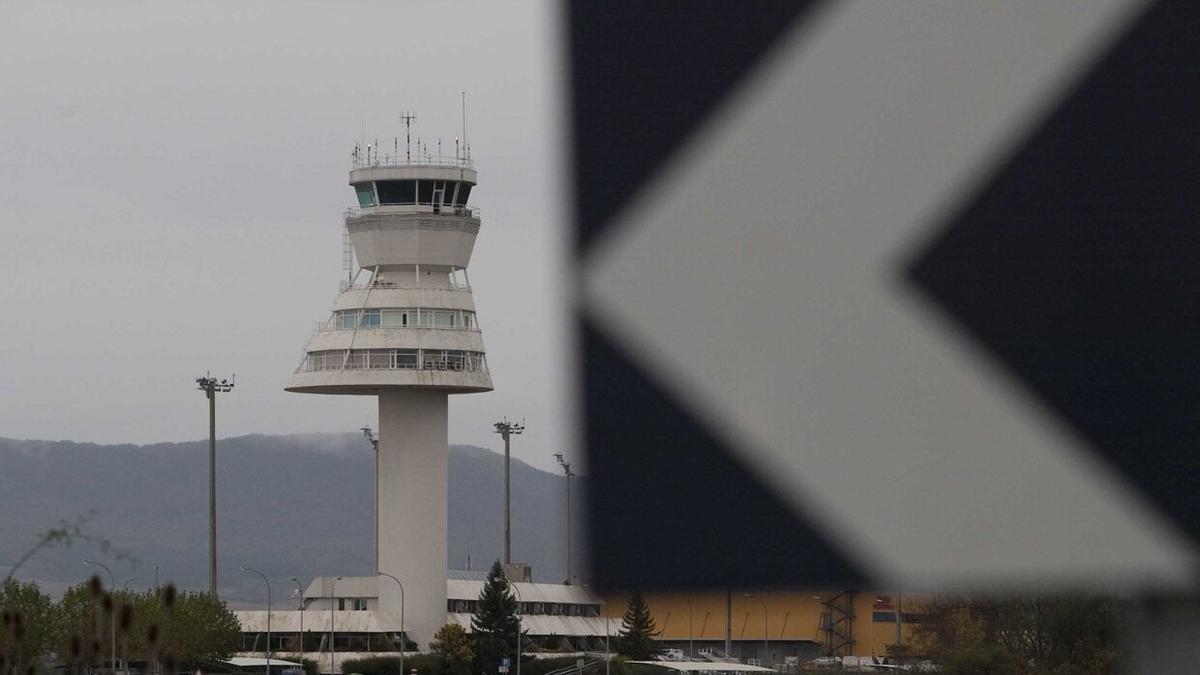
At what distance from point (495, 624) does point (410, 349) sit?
14391 mm

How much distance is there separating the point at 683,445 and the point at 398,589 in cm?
8834

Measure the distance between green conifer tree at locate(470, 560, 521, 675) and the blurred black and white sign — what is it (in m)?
86.8

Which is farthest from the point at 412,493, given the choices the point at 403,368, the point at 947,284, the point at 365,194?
the point at 947,284

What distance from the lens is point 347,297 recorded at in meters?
91.2

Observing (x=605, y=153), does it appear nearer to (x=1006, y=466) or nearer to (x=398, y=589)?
(x=1006, y=466)

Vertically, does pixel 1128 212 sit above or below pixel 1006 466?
above

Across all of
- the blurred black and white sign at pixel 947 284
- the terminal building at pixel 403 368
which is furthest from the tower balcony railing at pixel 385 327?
the blurred black and white sign at pixel 947 284

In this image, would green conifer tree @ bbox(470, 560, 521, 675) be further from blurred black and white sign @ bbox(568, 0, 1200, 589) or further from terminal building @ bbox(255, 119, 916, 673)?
blurred black and white sign @ bbox(568, 0, 1200, 589)

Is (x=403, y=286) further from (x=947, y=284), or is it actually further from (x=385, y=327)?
(x=947, y=284)

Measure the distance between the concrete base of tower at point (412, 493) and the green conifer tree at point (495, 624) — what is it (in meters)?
3.27

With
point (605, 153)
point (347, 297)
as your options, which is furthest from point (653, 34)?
point (347, 297)

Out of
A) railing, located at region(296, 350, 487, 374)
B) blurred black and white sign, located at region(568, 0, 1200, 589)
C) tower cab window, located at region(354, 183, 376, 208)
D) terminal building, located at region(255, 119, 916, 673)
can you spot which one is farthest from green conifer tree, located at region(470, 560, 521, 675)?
blurred black and white sign, located at region(568, 0, 1200, 589)

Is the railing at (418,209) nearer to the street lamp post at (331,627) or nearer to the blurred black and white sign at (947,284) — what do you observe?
the street lamp post at (331,627)

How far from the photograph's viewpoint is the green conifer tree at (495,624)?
90.5 metres
